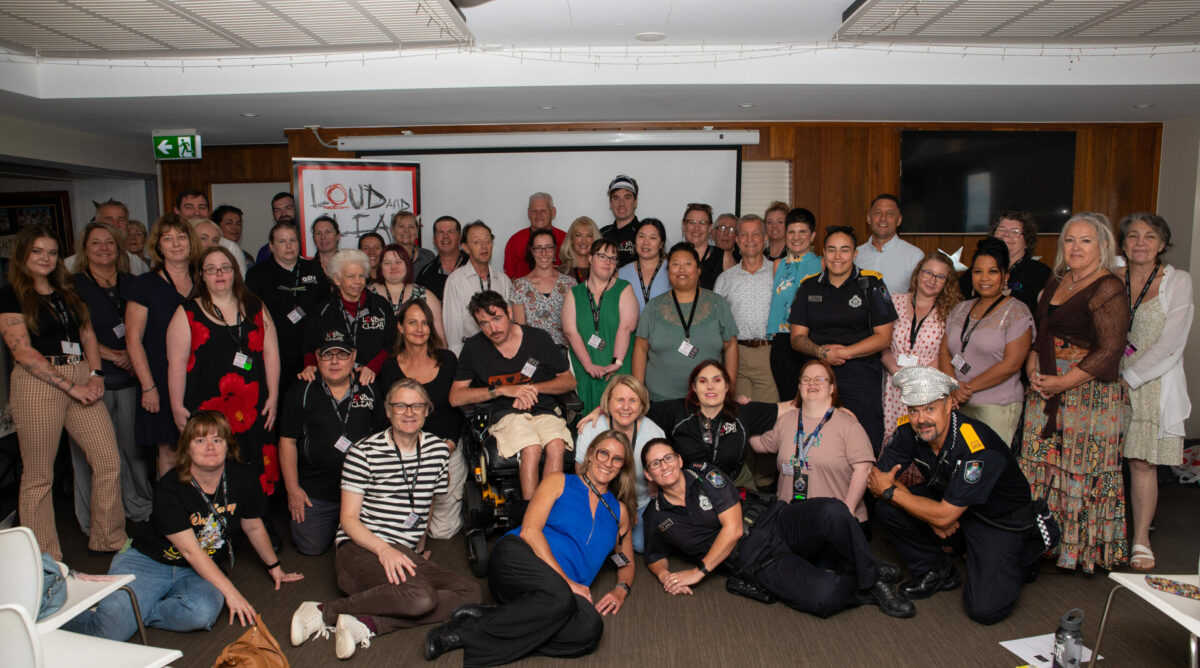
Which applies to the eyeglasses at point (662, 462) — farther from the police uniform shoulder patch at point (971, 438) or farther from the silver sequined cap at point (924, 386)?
the police uniform shoulder patch at point (971, 438)

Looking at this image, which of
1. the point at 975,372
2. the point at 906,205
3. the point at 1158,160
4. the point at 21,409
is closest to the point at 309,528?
the point at 21,409

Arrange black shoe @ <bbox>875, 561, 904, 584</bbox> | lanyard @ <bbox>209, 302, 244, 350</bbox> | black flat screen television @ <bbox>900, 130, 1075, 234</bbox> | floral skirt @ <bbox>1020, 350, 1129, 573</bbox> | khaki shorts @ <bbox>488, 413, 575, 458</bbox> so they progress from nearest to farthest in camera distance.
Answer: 1. black shoe @ <bbox>875, 561, 904, 584</bbox>
2. floral skirt @ <bbox>1020, 350, 1129, 573</bbox>
3. khaki shorts @ <bbox>488, 413, 575, 458</bbox>
4. lanyard @ <bbox>209, 302, 244, 350</bbox>
5. black flat screen television @ <bbox>900, 130, 1075, 234</bbox>

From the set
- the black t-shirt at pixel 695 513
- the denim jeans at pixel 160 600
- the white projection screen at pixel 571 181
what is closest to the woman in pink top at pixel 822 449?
the black t-shirt at pixel 695 513

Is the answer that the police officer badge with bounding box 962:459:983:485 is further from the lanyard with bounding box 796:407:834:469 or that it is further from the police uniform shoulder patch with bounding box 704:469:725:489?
the police uniform shoulder patch with bounding box 704:469:725:489

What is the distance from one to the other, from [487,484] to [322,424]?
0.87 m

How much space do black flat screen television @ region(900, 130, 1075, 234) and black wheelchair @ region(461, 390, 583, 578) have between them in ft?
13.4

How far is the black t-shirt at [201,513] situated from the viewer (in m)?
2.89

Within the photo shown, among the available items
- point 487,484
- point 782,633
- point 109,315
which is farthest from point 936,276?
point 109,315

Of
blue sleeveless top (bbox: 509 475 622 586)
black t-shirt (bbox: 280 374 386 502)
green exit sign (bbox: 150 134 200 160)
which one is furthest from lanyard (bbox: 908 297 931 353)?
green exit sign (bbox: 150 134 200 160)

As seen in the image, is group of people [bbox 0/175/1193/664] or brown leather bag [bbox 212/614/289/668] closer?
brown leather bag [bbox 212/614/289/668]

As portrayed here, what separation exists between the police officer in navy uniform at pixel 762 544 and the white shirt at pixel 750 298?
47.5 inches

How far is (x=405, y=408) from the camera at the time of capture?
3150mm

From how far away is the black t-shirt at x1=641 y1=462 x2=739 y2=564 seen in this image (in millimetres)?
3279

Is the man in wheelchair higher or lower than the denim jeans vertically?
higher
